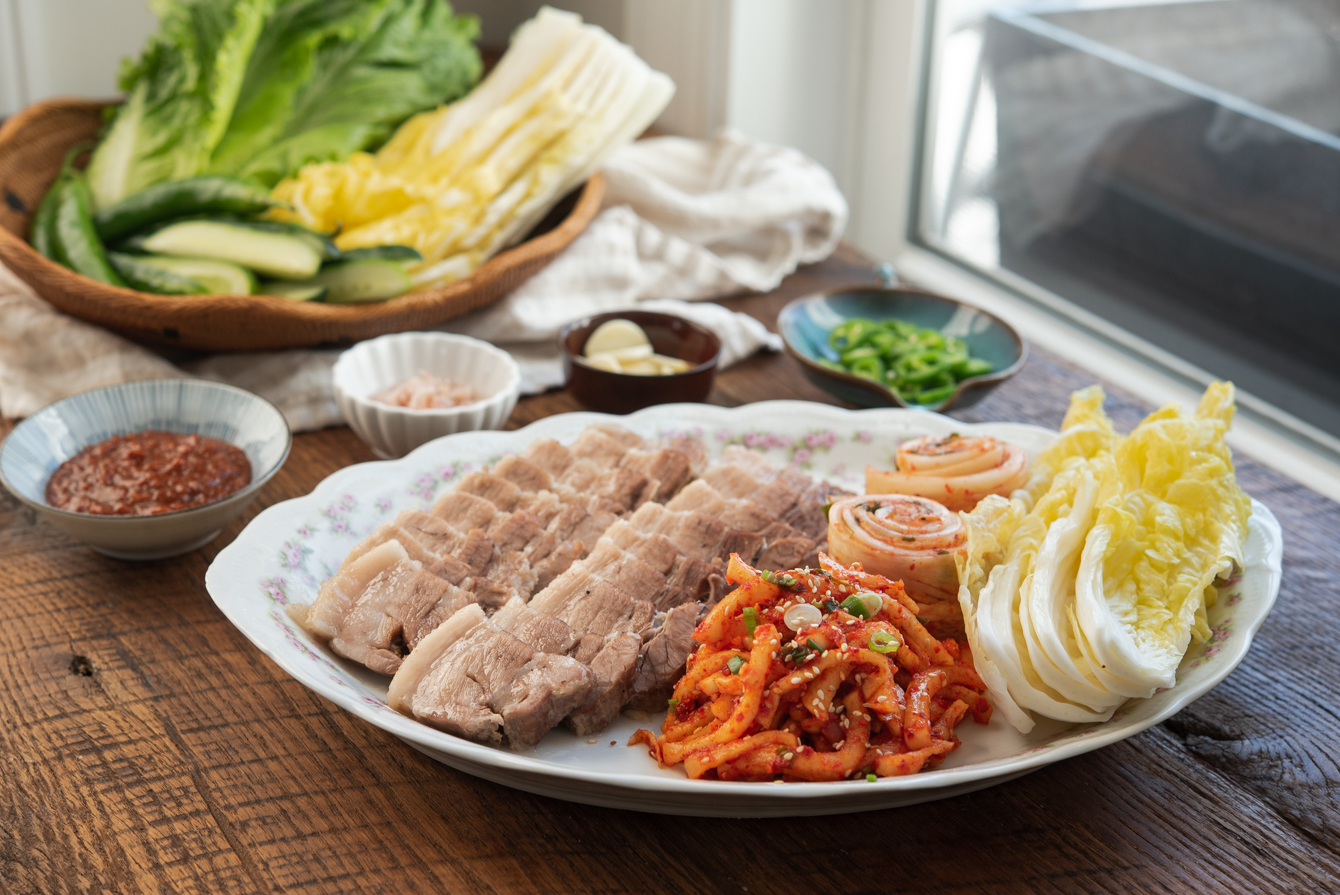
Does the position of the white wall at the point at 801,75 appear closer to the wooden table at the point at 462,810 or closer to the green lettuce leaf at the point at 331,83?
the green lettuce leaf at the point at 331,83

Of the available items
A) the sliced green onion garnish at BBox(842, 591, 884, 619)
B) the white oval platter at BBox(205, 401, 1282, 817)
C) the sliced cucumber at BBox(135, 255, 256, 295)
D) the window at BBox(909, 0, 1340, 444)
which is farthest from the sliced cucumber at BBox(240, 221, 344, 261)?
the window at BBox(909, 0, 1340, 444)

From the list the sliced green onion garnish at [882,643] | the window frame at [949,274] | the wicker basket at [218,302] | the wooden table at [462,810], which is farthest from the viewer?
the window frame at [949,274]

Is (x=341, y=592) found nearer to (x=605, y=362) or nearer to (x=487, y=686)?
(x=487, y=686)

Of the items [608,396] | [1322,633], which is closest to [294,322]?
[608,396]

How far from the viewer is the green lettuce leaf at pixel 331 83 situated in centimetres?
394

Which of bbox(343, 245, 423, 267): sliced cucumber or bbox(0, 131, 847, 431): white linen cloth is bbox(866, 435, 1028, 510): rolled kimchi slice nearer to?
bbox(0, 131, 847, 431): white linen cloth

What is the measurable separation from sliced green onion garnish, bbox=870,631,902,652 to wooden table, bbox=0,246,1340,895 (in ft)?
0.90

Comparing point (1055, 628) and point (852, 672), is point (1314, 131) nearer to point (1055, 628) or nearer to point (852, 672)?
point (1055, 628)

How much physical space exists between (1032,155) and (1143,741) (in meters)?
2.79

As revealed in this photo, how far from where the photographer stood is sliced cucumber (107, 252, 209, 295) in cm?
310

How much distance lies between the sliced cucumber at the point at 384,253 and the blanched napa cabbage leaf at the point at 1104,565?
1.81 meters

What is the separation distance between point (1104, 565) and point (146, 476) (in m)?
1.96

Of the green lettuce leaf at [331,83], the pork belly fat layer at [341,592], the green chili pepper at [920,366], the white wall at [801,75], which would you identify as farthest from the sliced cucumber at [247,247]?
the white wall at [801,75]

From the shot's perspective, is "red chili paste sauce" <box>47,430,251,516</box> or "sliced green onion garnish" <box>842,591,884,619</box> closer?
"sliced green onion garnish" <box>842,591,884,619</box>
